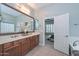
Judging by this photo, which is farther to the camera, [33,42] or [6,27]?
[33,42]

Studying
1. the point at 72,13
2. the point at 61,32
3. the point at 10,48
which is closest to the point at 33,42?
the point at 61,32


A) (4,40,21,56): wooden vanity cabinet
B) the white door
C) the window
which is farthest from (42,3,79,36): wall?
(4,40,21,56): wooden vanity cabinet

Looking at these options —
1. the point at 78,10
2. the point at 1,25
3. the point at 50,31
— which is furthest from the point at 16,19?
the point at 78,10

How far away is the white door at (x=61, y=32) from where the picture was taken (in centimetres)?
372

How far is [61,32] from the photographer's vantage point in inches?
163

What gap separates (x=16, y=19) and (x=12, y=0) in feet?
5.13

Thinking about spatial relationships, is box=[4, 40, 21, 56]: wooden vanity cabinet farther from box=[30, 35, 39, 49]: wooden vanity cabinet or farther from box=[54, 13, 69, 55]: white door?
box=[54, 13, 69, 55]: white door

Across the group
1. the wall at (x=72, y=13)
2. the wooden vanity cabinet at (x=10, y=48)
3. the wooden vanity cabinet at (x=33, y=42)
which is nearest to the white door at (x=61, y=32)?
the wall at (x=72, y=13)

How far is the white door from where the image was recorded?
3.72 metres

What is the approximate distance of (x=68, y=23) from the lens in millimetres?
3584

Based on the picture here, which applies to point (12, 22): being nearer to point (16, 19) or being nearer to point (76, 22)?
point (16, 19)

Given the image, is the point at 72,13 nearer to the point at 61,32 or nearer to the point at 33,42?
the point at 61,32

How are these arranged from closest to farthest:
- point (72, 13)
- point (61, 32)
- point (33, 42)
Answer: point (72, 13) < point (61, 32) < point (33, 42)

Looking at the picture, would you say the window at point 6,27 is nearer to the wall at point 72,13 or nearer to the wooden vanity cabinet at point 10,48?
the wooden vanity cabinet at point 10,48
